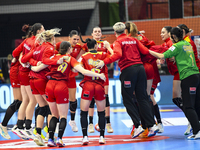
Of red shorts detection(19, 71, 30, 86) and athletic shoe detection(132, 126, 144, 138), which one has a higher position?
red shorts detection(19, 71, 30, 86)

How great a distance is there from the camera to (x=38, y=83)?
5277 mm

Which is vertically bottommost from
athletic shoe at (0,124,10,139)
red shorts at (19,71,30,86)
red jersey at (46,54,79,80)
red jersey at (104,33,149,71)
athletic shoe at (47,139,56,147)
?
athletic shoe at (0,124,10,139)

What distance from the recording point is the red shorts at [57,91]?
192 inches

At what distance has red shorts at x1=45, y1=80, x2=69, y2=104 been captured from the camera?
4.87 metres

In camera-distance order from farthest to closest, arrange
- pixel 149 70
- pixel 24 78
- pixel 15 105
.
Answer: pixel 15 105, pixel 24 78, pixel 149 70

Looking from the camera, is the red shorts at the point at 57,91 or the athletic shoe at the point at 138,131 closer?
the red shorts at the point at 57,91

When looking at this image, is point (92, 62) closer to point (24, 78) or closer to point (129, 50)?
point (129, 50)

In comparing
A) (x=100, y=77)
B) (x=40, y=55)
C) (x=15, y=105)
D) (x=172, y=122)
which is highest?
(x=40, y=55)

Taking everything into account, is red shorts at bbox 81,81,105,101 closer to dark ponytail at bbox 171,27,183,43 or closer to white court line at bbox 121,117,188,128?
dark ponytail at bbox 171,27,183,43

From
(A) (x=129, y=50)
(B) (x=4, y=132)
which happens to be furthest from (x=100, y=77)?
(B) (x=4, y=132)

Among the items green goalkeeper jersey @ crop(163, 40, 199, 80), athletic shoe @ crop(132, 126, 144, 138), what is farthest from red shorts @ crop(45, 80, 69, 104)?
green goalkeeper jersey @ crop(163, 40, 199, 80)

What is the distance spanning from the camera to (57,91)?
4.86 metres

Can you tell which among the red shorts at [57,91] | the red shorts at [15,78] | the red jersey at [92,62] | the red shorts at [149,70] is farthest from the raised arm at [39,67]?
the red shorts at [149,70]

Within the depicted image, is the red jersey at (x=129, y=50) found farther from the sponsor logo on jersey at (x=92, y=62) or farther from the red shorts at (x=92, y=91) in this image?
the red shorts at (x=92, y=91)
